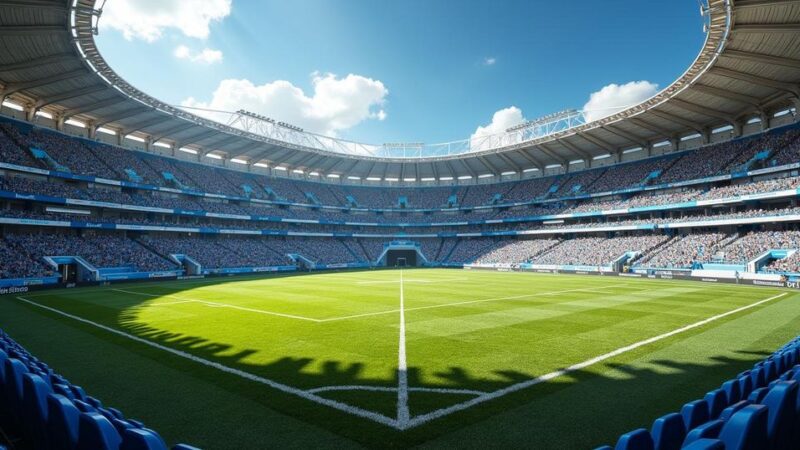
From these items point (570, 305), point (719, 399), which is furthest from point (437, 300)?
point (719, 399)

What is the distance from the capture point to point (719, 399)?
4.50 metres

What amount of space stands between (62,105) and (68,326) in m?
38.7

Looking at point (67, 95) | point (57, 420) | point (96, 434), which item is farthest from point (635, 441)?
point (67, 95)

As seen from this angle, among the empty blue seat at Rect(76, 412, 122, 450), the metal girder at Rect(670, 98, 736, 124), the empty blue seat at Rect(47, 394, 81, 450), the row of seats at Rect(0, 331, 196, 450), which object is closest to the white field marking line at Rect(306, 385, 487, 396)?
the row of seats at Rect(0, 331, 196, 450)

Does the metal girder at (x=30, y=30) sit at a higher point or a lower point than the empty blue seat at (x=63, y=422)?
higher

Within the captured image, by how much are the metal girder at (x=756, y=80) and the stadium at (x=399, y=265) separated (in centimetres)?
24

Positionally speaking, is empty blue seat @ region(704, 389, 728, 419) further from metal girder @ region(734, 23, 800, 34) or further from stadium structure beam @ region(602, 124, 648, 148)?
stadium structure beam @ region(602, 124, 648, 148)

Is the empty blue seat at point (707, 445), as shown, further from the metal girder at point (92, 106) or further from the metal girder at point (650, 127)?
the metal girder at point (650, 127)

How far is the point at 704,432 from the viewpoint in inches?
120

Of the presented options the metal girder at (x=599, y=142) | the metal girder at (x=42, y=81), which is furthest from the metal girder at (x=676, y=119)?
the metal girder at (x=42, y=81)

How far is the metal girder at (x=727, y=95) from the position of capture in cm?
4016

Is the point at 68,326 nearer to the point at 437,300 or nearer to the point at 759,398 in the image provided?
the point at 437,300

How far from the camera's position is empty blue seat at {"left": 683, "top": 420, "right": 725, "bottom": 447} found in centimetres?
304

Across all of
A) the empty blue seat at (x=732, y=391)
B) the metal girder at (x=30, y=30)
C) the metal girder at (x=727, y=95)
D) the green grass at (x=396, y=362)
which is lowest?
the green grass at (x=396, y=362)
